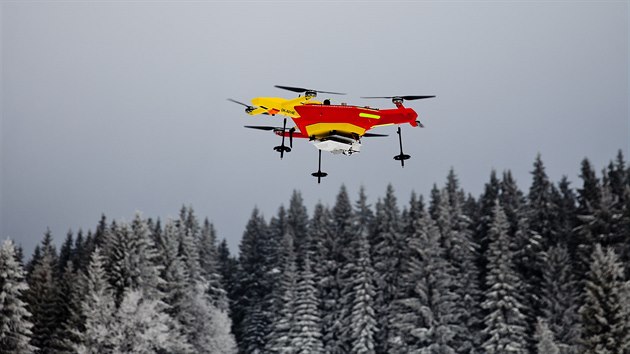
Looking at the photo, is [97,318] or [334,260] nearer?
[97,318]

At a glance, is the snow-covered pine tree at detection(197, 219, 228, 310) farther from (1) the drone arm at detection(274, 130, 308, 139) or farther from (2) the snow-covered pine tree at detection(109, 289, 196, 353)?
(1) the drone arm at detection(274, 130, 308, 139)

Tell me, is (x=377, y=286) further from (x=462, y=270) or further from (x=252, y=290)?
(x=252, y=290)

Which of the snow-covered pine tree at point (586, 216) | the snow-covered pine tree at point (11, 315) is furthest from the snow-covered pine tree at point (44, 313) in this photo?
the snow-covered pine tree at point (586, 216)

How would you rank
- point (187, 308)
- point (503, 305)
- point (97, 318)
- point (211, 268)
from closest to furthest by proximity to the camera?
1. point (97, 318)
2. point (187, 308)
3. point (503, 305)
4. point (211, 268)

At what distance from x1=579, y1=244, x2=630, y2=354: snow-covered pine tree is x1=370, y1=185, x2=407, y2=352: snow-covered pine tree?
24667mm

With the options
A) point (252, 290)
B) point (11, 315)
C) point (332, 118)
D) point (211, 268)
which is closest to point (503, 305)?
point (252, 290)

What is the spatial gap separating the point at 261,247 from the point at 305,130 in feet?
260

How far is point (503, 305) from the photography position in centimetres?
6762

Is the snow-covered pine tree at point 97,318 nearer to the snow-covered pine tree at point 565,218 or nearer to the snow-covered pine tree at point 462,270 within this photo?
the snow-covered pine tree at point 462,270

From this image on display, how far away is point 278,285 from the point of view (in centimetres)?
8444

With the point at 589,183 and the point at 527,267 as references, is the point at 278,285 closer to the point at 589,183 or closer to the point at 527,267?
the point at 527,267

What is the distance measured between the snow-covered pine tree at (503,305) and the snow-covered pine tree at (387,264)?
29.5 feet

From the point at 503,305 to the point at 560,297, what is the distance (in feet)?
20.7

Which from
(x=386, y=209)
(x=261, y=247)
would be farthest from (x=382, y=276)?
(x=261, y=247)
